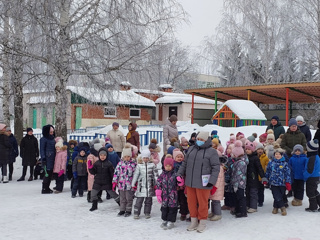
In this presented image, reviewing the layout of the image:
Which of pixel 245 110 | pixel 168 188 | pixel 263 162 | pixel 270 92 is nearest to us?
pixel 168 188

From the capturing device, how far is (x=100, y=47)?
38.8ft

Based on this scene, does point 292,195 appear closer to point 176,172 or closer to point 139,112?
point 176,172

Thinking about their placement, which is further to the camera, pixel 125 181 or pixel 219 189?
pixel 125 181

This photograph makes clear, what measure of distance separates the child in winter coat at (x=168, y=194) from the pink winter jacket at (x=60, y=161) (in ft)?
12.2

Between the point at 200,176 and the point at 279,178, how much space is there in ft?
5.65

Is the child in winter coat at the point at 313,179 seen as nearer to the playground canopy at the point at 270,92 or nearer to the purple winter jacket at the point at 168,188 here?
the purple winter jacket at the point at 168,188

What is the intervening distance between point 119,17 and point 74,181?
5.81 meters

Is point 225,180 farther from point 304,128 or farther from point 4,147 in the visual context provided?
point 4,147

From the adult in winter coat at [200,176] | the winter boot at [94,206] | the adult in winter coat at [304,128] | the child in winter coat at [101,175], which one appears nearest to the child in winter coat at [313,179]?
the adult in winter coat at [304,128]

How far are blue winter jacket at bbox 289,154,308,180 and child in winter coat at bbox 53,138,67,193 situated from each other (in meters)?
5.43

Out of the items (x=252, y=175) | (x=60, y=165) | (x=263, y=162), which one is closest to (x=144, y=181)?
(x=252, y=175)

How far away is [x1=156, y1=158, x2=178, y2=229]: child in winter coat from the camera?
5957 mm

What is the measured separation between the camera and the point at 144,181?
6.49 m

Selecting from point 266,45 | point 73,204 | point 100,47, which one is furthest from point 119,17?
point 266,45
